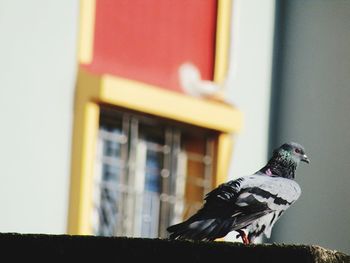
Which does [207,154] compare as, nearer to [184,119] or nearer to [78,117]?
[184,119]

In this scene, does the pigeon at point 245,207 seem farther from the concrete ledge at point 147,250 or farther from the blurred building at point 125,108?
the blurred building at point 125,108

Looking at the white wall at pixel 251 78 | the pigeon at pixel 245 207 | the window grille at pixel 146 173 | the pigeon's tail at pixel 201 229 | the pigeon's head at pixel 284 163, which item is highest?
the white wall at pixel 251 78

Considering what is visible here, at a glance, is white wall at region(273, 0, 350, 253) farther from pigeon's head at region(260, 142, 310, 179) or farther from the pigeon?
the pigeon

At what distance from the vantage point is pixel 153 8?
11273 mm

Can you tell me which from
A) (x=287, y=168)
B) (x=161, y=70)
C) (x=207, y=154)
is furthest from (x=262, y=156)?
(x=287, y=168)

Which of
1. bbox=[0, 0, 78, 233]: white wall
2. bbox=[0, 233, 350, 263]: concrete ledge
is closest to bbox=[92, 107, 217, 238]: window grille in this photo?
bbox=[0, 0, 78, 233]: white wall

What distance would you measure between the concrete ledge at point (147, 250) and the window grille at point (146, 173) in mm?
7096

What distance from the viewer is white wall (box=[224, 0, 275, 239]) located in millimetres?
12188

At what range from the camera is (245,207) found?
628cm

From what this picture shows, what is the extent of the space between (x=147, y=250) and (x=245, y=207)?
2675 millimetres

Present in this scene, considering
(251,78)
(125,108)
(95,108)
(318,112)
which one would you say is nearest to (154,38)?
(125,108)

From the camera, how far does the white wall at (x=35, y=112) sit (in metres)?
9.87

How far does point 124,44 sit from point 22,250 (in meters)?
7.23

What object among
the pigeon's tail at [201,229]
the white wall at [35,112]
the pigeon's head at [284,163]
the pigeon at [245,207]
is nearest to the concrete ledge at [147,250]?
the pigeon's tail at [201,229]
